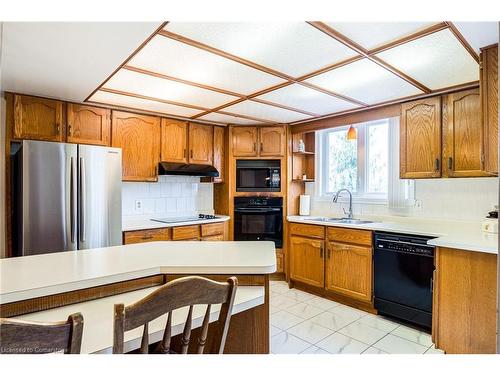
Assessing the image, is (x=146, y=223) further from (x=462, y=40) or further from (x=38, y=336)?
(x=462, y=40)

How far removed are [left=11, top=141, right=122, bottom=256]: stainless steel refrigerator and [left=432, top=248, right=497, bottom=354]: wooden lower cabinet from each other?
2.78 meters

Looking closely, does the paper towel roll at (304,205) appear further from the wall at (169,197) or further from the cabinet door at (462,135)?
the cabinet door at (462,135)

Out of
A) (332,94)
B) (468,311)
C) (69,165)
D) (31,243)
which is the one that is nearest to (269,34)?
(332,94)

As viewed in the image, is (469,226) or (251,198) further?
(251,198)

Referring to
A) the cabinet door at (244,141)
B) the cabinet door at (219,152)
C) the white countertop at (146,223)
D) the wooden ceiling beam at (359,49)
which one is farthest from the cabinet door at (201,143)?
the wooden ceiling beam at (359,49)

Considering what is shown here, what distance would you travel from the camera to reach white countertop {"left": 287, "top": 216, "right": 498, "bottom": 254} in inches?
77.9

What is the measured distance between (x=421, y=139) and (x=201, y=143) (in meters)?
2.46

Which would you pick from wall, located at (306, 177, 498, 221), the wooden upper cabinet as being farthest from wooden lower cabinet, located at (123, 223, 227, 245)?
the wooden upper cabinet

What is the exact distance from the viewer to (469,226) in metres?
2.66

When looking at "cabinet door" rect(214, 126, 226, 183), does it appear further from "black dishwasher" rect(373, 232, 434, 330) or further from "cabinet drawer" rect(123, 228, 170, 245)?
"black dishwasher" rect(373, 232, 434, 330)

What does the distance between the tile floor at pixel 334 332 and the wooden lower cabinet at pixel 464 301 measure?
0.20 metres

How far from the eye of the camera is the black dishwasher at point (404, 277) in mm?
2430
